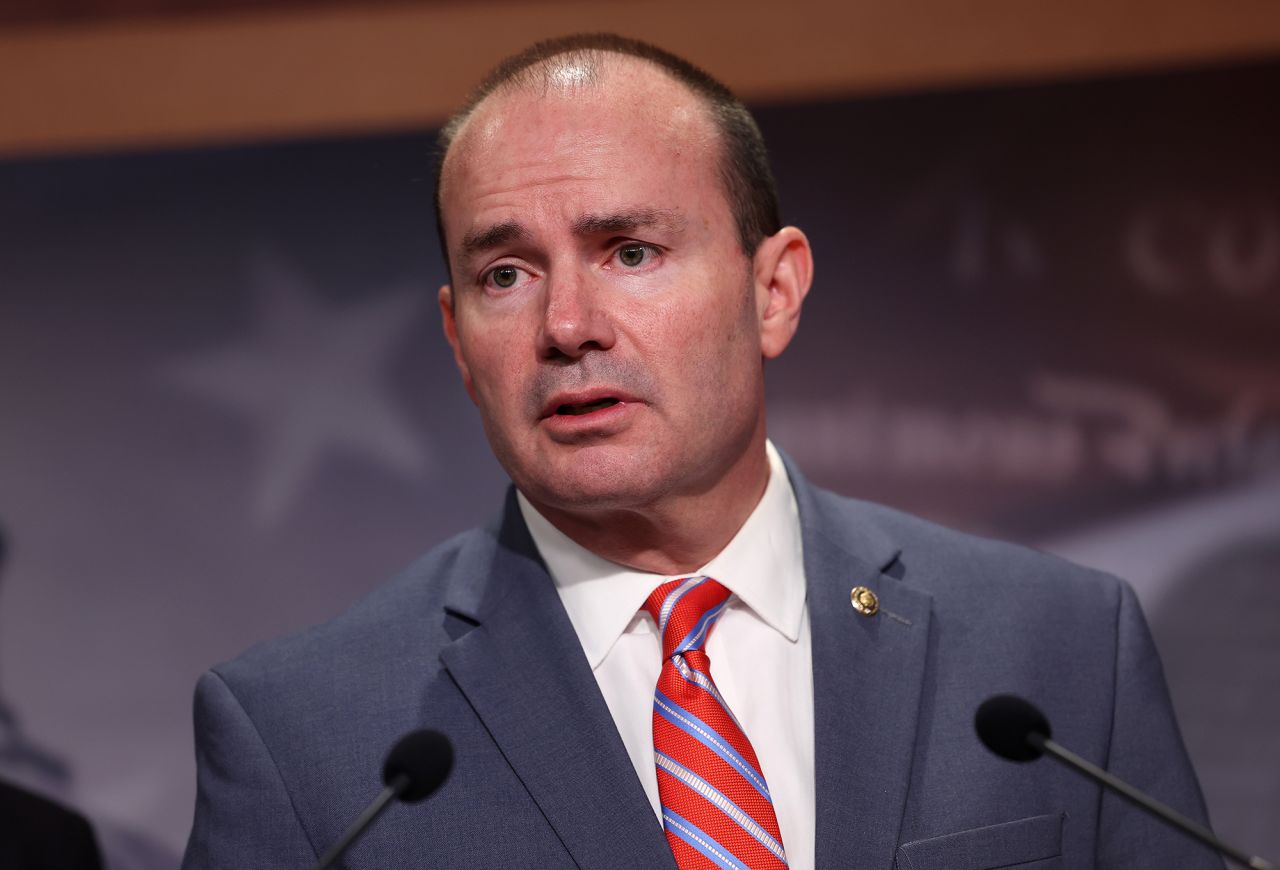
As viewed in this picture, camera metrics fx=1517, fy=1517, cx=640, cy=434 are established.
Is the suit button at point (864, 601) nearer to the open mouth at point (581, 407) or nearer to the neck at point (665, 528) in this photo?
the neck at point (665, 528)

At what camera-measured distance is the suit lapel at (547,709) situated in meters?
1.81

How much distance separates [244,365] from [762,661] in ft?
5.03

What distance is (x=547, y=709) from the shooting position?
1915 mm

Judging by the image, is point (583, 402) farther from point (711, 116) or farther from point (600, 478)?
point (711, 116)

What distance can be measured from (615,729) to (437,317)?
56.8 inches

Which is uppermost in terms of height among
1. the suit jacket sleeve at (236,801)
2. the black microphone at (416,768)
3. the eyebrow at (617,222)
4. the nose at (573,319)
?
the eyebrow at (617,222)

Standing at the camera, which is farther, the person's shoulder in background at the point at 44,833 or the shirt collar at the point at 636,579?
the person's shoulder in background at the point at 44,833

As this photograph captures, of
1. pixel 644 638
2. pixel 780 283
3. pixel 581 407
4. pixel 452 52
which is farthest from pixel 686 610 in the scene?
pixel 452 52

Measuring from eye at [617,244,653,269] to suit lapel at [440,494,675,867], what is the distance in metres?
0.41

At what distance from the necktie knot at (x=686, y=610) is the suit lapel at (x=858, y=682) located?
0.47ft

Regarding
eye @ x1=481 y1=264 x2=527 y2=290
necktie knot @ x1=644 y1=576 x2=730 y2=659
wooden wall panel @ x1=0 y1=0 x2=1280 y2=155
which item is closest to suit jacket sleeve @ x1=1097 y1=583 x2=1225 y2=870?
necktie knot @ x1=644 y1=576 x2=730 y2=659

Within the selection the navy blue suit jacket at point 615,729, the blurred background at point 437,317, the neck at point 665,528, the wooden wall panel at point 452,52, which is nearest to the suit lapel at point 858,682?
the navy blue suit jacket at point 615,729

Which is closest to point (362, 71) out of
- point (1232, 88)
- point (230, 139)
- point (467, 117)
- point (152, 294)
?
point (230, 139)

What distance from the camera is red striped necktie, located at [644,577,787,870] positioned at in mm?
1803
